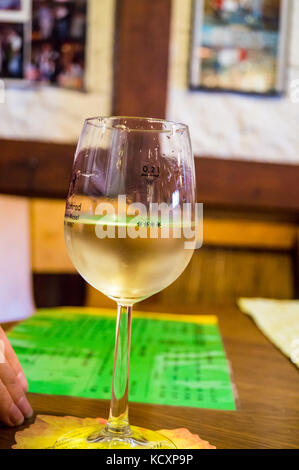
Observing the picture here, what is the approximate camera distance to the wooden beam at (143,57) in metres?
2.03

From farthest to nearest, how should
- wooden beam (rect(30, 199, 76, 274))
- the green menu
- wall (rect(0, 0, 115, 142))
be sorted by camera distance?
1. wall (rect(0, 0, 115, 142))
2. wooden beam (rect(30, 199, 76, 274))
3. the green menu

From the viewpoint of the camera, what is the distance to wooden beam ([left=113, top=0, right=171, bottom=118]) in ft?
6.66

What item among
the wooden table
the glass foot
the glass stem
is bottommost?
the wooden table

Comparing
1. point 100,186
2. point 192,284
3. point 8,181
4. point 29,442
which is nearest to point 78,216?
point 100,186

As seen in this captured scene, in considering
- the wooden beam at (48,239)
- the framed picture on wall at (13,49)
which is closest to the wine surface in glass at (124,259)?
the wooden beam at (48,239)

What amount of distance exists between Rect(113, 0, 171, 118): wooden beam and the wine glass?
1585mm

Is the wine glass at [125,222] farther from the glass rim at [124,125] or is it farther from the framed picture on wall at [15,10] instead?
the framed picture on wall at [15,10]

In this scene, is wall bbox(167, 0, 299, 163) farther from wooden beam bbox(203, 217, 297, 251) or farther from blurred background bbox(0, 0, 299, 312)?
wooden beam bbox(203, 217, 297, 251)

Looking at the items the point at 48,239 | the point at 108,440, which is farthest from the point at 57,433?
the point at 48,239

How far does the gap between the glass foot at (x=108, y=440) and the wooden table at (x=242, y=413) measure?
0.04 m

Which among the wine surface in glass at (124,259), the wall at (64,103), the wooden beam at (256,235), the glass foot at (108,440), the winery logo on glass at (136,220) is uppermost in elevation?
the wall at (64,103)

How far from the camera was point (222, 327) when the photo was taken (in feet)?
3.17

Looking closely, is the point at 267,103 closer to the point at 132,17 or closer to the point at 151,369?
the point at 132,17

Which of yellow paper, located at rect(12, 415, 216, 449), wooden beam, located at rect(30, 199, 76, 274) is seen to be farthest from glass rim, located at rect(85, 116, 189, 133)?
wooden beam, located at rect(30, 199, 76, 274)
